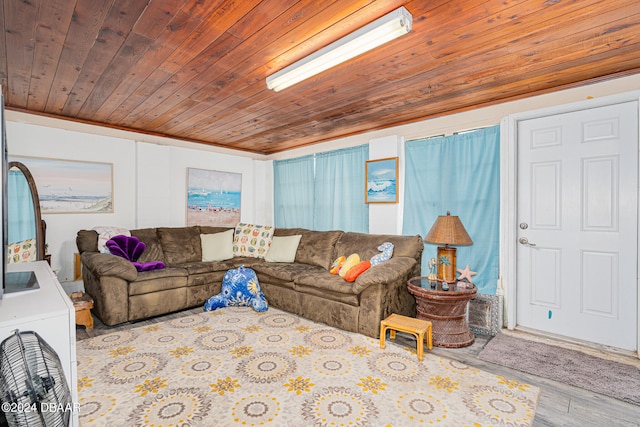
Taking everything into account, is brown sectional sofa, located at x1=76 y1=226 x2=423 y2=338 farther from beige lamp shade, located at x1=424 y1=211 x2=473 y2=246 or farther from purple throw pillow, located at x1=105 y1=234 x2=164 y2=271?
beige lamp shade, located at x1=424 y1=211 x2=473 y2=246

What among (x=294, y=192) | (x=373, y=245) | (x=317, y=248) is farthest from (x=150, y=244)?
(x=373, y=245)

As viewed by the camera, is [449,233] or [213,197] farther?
[213,197]

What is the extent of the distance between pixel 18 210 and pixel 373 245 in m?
3.92

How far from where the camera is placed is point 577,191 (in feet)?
9.20

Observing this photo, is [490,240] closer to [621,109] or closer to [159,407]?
[621,109]

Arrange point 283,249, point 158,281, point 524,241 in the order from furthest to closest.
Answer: point 283,249
point 158,281
point 524,241

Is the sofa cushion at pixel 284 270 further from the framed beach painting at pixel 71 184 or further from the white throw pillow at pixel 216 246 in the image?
the framed beach painting at pixel 71 184

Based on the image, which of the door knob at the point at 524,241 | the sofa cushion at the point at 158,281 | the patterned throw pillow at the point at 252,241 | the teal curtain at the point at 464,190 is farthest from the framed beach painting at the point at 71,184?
the door knob at the point at 524,241

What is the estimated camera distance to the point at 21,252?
2.96m

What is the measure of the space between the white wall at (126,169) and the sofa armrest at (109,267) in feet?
2.93

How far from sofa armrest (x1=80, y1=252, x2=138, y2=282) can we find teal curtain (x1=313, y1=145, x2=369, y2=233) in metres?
2.61

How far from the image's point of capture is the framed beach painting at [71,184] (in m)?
3.62

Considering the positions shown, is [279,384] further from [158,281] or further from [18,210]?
[18,210]

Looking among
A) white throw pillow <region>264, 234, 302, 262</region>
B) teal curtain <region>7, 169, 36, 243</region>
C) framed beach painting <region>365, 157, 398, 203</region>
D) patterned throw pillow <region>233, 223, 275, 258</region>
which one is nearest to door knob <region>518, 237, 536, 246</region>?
framed beach painting <region>365, 157, 398, 203</region>
